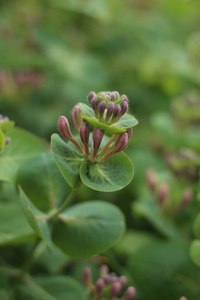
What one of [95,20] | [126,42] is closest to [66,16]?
[95,20]

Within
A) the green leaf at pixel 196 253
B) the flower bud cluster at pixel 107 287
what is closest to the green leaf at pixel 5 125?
the flower bud cluster at pixel 107 287

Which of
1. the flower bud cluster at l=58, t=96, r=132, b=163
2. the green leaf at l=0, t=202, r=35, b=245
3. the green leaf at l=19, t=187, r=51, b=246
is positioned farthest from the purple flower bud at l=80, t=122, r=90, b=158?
the green leaf at l=0, t=202, r=35, b=245

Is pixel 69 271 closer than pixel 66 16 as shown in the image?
Yes

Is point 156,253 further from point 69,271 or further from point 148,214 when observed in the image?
point 69,271

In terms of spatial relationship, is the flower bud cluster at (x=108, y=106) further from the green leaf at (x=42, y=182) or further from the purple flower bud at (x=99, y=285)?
the purple flower bud at (x=99, y=285)

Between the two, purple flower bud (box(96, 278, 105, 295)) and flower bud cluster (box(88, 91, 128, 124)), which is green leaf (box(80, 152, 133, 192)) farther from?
purple flower bud (box(96, 278, 105, 295))
